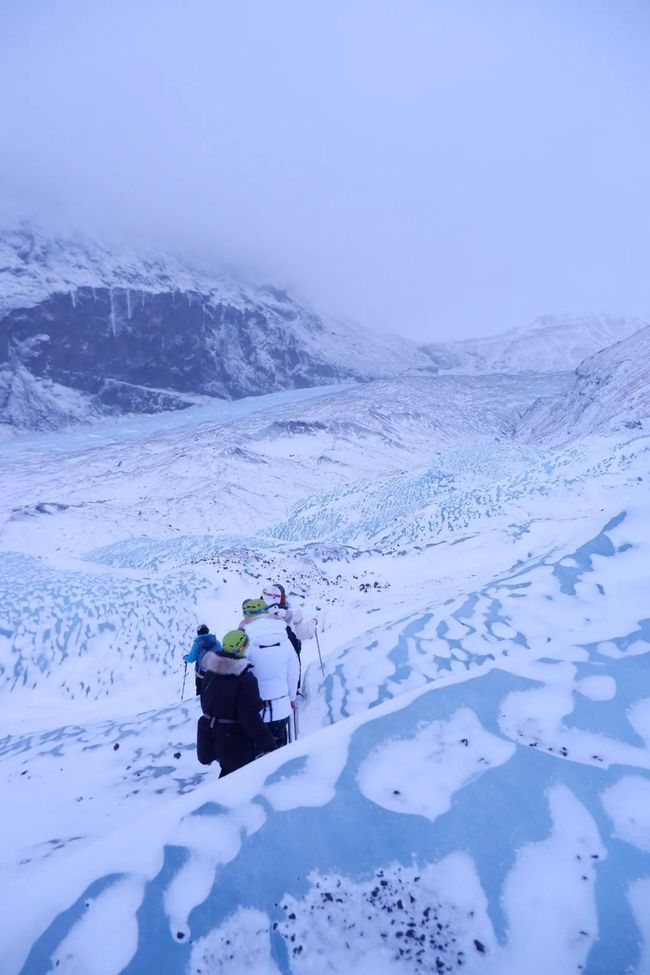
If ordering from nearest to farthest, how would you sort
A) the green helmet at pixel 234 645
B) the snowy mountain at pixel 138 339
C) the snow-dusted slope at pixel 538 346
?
the green helmet at pixel 234 645 < the snowy mountain at pixel 138 339 < the snow-dusted slope at pixel 538 346

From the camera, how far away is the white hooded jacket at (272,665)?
4.95 meters

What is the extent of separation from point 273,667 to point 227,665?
71cm

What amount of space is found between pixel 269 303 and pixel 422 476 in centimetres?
10009

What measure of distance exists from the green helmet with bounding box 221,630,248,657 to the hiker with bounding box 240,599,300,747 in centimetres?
45

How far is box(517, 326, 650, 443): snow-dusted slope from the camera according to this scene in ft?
105

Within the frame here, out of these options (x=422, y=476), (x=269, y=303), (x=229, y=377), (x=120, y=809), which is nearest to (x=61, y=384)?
(x=229, y=377)

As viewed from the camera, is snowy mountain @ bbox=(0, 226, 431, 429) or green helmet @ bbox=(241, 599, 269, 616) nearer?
green helmet @ bbox=(241, 599, 269, 616)

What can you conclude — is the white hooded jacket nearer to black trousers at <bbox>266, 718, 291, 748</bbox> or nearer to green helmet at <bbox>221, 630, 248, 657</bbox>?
black trousers at <bbox>266, 718, 291, 748</bbox>

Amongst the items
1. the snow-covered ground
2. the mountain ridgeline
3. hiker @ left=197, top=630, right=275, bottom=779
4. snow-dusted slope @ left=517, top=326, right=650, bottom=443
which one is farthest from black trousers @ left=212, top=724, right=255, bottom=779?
the mountain ridgeline

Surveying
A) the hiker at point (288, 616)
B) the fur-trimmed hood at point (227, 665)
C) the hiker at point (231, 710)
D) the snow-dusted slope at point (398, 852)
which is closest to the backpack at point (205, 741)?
the hiker at point (231, 710)

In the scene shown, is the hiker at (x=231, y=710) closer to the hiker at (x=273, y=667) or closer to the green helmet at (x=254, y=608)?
the hiker at (x=273, y=667)

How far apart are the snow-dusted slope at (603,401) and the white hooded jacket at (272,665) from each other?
87.2ft

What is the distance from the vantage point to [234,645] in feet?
14.8

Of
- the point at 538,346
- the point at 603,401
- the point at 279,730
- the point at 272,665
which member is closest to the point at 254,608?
the point at 272,665
